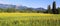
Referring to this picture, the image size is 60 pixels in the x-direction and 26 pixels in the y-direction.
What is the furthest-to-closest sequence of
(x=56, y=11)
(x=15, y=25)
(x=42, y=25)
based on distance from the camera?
(x=56, y=11) < (x=42, y=25) < (x=15, y=25)

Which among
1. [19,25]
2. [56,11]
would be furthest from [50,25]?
[56,11]

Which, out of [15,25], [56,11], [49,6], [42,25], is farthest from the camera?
[49,6]

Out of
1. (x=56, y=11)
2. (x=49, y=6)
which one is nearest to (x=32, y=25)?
(x=56, y=11)

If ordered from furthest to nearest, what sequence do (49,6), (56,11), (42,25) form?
1. (49,6)
2. (56,11)
3. (42,25)

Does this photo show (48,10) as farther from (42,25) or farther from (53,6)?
(42,25)

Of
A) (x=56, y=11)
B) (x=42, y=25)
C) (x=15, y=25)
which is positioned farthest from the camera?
(x=56, y=11)

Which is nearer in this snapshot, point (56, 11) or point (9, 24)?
point (9, 24)

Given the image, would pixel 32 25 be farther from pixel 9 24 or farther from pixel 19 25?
pixel 9 24

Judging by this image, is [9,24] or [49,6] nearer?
[9,24]

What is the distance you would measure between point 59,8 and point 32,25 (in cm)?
854

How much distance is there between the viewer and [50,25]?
229 inches

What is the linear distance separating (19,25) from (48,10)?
29.4 feet

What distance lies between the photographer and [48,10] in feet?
45.8

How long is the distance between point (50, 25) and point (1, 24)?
193 centimetres
